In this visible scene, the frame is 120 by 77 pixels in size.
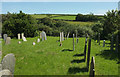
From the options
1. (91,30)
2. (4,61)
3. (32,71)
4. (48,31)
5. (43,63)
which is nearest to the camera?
(4,61)

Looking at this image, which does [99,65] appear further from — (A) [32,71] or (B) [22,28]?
(B) [22,28]

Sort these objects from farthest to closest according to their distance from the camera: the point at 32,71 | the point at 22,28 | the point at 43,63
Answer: the point at 22,28 → the point at 43,63 → the point at 32,71

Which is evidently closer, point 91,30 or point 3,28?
point 3,28

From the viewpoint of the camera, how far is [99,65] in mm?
9227

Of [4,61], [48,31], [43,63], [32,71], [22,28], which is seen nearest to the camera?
[4,61]

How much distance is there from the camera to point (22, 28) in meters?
33.3

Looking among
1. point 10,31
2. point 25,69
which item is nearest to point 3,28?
point 10,31

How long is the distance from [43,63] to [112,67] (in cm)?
513

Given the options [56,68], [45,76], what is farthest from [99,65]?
[45,76]

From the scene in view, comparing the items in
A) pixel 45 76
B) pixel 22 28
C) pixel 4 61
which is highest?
pixel 22 28

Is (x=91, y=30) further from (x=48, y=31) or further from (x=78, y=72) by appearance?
(x=78, y=72)

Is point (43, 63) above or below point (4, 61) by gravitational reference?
below

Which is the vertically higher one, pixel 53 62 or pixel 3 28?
pixel 3 28

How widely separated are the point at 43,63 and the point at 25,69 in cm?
152
